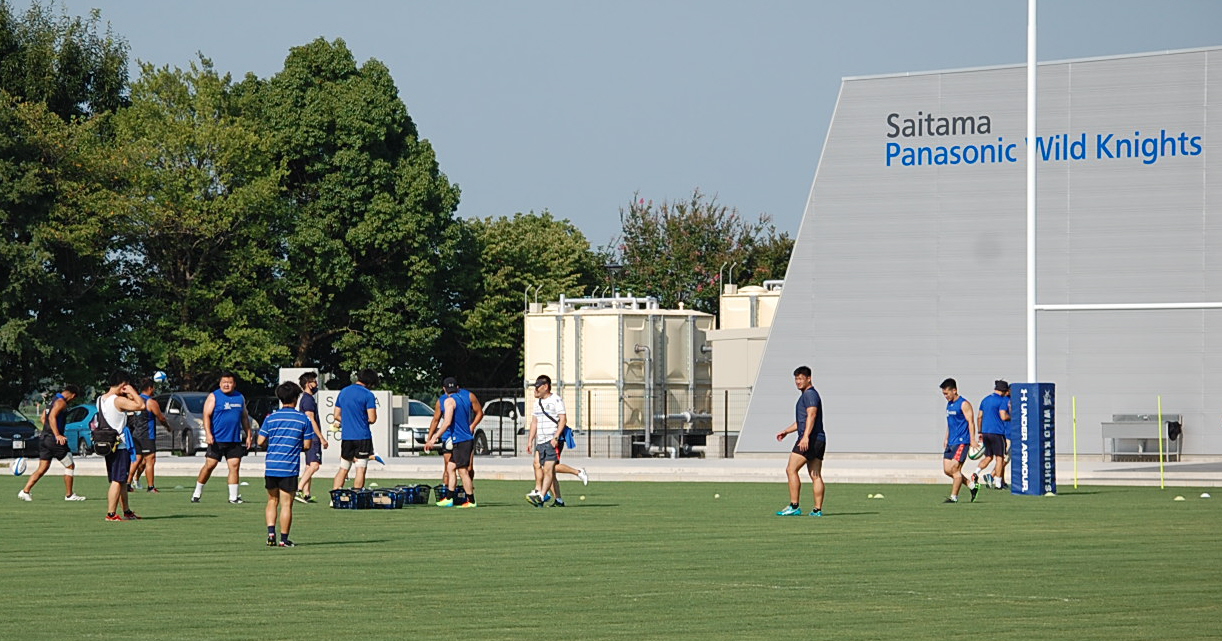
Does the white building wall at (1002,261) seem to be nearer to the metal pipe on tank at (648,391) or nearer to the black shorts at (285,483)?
the metal pipe on tank at (648,391)

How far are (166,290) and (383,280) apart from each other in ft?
25.5

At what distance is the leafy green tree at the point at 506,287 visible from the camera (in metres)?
68.7

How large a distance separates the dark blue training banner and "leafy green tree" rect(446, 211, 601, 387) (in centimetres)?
3956

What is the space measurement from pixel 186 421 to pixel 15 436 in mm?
4658

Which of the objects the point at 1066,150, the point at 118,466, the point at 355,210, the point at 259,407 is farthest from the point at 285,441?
the point at 355,210

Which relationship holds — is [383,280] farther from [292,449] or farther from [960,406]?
[292,449]

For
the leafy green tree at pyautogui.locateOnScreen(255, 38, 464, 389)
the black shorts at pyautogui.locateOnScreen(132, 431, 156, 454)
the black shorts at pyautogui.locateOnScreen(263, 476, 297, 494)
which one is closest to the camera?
the black shorts at pyautogui.locateOnScreen(263, 476, 297, 494)

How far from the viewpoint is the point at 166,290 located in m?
60.3

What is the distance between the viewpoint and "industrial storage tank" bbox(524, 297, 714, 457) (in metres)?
49.8

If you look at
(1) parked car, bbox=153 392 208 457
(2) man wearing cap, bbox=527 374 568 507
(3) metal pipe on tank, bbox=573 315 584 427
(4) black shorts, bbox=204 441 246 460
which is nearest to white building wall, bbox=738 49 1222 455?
(3) metal pipe on tank, bbox=573 315 584 427

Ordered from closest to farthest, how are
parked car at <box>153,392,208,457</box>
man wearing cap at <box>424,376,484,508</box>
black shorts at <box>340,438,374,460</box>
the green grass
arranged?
the green grass → man wearing cap at <box>424,376,484,508</box> → black shorts at <box>340,438,374,460</box> → parked car at <box>153,392,208,457</box>

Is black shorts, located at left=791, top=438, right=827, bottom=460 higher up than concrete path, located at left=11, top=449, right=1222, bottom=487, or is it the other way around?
black shorts, located at left=791, top=438, right=827, bottom=460

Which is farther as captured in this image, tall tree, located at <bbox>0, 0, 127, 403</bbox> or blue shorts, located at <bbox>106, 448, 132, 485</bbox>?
tall tree, located at <bbox>0, 0, 127, 403</bbox>

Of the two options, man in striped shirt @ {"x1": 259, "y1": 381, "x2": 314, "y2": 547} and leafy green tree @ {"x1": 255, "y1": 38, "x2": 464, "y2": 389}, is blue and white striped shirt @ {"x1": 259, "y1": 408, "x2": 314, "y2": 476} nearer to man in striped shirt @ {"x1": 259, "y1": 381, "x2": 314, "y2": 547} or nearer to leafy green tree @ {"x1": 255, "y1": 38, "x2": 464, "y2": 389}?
man in striped shirt @ {"x1": 259, "y1": 381, "x2": 314, "y2": 547}
